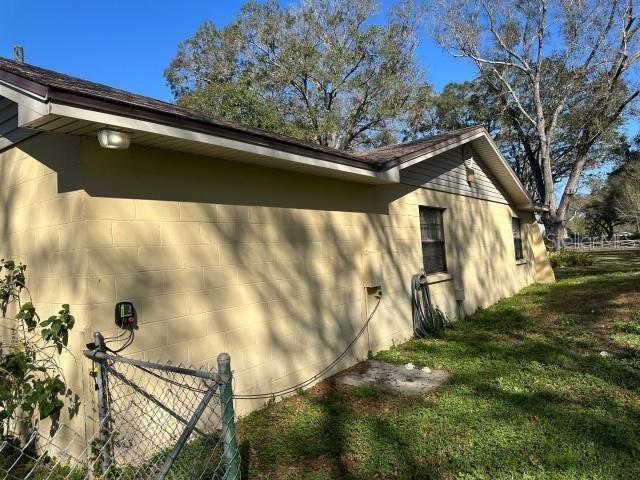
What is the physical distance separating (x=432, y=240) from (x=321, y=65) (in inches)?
685

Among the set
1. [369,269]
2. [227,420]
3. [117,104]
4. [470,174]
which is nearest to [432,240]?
[470,174]

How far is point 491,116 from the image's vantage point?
2922 centimetres

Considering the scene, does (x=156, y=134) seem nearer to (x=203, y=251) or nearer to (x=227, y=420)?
(x=203, y=251)

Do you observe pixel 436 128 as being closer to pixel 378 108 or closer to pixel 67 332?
pixel 378 108

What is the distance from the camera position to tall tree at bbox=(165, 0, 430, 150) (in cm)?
2300

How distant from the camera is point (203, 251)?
4.13 metres

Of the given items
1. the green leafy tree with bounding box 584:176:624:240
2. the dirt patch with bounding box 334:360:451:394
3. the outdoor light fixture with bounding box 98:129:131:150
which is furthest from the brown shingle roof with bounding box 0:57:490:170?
the green leafy tree with bounding box 584:176:624:240

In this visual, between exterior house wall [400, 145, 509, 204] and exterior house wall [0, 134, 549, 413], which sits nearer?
exterior house wall [0, 134, 549, 413]

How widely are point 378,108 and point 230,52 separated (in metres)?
9.26

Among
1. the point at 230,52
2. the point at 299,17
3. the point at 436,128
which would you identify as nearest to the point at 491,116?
the point at 436,128

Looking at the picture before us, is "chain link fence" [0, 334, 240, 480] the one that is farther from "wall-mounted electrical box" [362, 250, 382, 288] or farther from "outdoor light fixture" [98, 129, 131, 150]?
"wall-mounted electrical box" [362, 250, 382, 288]

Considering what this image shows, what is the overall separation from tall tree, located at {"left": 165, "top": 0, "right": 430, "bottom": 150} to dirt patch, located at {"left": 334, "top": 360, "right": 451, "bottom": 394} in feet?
57.4

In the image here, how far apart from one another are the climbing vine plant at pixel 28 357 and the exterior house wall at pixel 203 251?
0.61 feet

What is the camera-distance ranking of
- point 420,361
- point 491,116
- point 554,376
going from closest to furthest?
point 554,376, point 420,361, point 491,116
